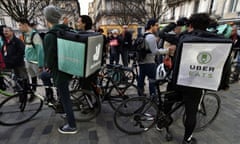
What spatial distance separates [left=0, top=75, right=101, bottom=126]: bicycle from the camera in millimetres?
2609

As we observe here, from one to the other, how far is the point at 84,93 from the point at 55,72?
81 cm

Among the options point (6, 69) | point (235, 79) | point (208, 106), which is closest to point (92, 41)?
point (208, 106)

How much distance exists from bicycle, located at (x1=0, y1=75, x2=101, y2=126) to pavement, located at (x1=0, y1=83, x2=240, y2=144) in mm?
135

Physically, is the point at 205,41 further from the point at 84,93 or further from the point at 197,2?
the point at 197,2

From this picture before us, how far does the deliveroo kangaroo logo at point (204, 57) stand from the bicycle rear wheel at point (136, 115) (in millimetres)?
980

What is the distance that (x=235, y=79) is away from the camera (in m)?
5.01

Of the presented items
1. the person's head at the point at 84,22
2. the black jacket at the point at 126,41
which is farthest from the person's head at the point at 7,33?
the black jacket at the point at 126,41

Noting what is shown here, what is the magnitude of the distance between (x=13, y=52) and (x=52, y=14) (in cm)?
225

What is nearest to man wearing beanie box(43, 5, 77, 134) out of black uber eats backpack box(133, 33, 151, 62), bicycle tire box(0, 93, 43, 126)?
bicycle tire box(0, 93, 43, 126)

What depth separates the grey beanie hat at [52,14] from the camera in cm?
193

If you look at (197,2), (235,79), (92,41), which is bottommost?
(235,79)

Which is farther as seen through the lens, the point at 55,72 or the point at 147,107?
the point at 147,107

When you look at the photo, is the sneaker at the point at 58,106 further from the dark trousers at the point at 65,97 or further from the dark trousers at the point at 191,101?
the dark trousers at the point at 191,101

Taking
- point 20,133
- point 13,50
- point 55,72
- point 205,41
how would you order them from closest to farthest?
point 205,41 < point 55,72 < point 20,133 < point 13,50
